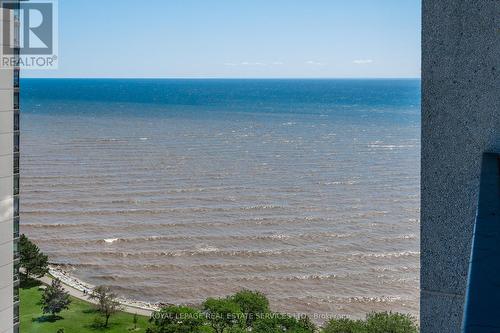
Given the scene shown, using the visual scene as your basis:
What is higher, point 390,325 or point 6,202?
point 6,202

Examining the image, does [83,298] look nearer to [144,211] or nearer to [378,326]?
[144,211]

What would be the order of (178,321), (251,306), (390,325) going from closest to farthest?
(390,325)
(178,321)
(251,306)

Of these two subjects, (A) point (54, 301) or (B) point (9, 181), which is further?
(A) point (54, 301)

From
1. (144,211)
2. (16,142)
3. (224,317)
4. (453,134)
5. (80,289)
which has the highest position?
(16,142)

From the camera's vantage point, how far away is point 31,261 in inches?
646

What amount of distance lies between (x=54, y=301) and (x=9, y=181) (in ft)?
25.2

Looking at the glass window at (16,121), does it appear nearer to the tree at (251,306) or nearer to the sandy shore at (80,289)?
the tree at (251,306)

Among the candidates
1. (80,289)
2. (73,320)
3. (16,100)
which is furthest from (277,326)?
(80,289)

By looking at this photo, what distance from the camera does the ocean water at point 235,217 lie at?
16484mm

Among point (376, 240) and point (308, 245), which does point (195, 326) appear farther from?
point (376, 240)

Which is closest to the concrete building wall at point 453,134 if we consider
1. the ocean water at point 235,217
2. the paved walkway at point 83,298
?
the ocean water at point 235,217

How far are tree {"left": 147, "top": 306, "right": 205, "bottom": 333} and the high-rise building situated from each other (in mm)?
4513

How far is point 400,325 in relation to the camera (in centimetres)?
1083

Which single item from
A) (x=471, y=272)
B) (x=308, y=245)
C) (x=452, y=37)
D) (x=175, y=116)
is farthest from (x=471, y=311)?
(x=175, y=116)
